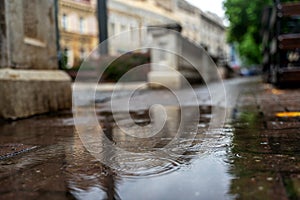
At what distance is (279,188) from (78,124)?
93.7 inches

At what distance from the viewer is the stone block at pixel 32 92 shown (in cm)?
373

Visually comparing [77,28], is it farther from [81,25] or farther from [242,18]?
[242,18]

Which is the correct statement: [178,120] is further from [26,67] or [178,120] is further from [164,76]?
[164,76]

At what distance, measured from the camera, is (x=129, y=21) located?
Result: 28.6 m

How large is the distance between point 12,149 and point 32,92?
78.0 inches

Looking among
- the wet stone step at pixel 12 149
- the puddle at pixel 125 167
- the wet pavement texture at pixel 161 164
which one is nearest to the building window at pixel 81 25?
the wet pavement texture at pixel 161 164

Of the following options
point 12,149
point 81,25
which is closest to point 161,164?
point 12,149

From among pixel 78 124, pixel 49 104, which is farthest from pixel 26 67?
pixel 78 124

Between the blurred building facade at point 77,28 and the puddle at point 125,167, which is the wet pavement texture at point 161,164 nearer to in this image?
the puddle at point 125,167

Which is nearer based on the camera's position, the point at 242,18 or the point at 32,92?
the point at 32,92

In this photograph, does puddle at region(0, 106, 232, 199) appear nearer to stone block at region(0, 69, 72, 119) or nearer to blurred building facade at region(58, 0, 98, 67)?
stone block at region(0, 69, 72, 119)

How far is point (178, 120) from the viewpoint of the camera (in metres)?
3.38

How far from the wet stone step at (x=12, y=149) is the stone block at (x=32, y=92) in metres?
1.47

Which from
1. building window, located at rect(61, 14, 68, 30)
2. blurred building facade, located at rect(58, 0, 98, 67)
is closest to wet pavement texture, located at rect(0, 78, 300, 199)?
blurred building facade, located at rect(58, 0, 98, 67)
